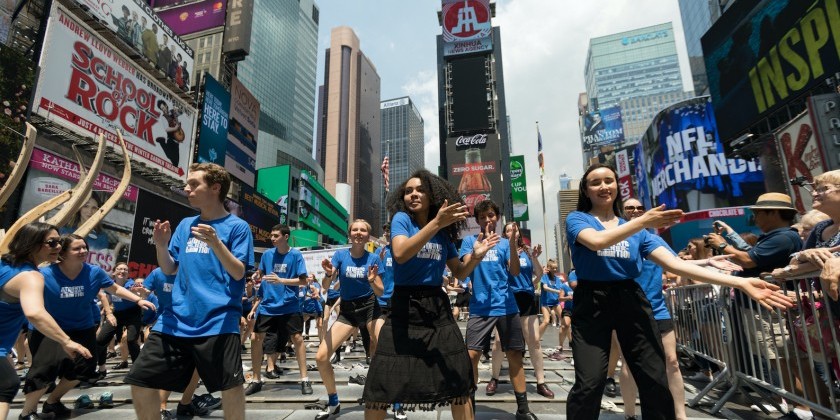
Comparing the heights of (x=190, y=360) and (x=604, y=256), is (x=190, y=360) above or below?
below

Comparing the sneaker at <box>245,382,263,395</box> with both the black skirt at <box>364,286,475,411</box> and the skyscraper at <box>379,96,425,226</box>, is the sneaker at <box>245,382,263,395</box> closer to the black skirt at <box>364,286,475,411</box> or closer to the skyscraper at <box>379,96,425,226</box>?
the black skirt at <box>364,286,475,411</box>

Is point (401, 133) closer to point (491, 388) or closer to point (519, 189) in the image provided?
point (519, 189)

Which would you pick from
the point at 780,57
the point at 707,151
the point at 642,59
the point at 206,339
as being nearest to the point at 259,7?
the point at 707,151

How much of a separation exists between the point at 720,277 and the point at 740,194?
36.3 metres

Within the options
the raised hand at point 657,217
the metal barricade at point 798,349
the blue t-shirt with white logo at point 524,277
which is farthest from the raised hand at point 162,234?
the metal barricade at point 798,349

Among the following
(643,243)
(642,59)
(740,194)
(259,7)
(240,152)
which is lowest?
(643,243)

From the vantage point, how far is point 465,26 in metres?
49.6

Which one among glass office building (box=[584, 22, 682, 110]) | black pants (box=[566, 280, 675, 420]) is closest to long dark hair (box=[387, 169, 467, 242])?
black pants (box=[566, 280, 675, 420])

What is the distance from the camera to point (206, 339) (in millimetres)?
2818

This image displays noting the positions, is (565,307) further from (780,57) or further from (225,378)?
(780,57)

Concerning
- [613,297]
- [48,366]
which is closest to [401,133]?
[48,366]

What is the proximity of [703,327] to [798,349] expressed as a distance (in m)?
2.33

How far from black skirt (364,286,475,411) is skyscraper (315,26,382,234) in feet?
431

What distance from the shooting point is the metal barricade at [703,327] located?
15.9ft
